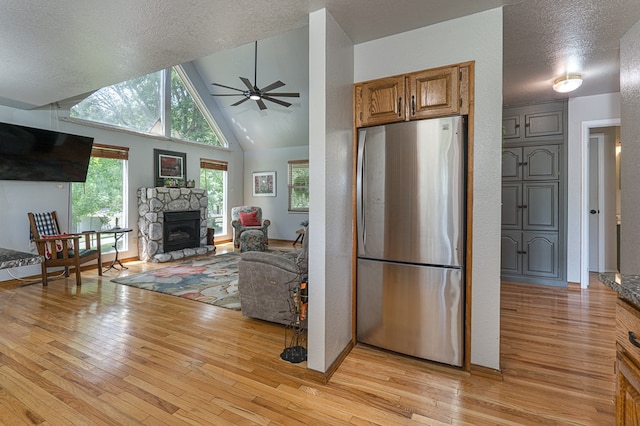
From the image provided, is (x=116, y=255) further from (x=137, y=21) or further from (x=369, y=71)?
(x=369, y=71)

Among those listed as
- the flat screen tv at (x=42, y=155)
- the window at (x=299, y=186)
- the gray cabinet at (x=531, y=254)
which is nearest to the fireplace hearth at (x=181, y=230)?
the flat screen tv at (x=42, y=155)

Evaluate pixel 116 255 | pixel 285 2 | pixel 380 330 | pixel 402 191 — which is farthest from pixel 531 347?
pixel 116 255

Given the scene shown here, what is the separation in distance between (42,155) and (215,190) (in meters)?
3.77

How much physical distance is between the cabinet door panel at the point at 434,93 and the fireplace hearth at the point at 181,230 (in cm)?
544

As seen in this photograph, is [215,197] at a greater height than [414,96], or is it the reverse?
[414,96]

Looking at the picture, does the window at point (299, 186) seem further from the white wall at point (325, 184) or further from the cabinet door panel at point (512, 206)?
the white wall at point (325, 184)

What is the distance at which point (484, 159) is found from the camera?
2041mm

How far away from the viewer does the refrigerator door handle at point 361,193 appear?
7.98ft

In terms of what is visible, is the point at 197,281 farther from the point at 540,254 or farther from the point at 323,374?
the point at 540,254

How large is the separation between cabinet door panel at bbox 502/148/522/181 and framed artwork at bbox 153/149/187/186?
6203 millimetres

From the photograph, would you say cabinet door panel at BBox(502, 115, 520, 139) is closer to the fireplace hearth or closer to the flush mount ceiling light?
the flush mount ceiling light

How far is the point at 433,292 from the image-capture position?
217 cm

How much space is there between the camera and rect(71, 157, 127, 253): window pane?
5117 mm

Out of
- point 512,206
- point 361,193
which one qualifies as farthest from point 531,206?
point 361,193
